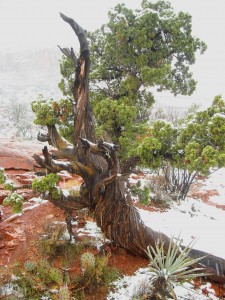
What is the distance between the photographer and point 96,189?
534cm

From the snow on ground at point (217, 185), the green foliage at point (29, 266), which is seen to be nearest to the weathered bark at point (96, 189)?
the green foliage at point (29, 266)

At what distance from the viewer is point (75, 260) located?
557 centimetres

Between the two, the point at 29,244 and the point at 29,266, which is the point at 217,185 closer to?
the point at 29,244

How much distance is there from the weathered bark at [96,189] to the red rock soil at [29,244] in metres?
0.24

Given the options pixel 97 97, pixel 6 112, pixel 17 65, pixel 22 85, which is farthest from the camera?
pixel 17 65

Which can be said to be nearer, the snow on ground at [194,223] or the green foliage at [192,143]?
the green foliage at [192,143]

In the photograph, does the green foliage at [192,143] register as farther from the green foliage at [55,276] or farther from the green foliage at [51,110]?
the green foliage at [55,276]

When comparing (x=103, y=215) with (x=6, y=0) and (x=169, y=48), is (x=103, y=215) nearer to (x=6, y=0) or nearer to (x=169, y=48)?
(x=169, y=48)

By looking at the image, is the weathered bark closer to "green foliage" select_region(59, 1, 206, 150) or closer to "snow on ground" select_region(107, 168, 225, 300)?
"snow on ground" select_region(107, 168, 225, 300)

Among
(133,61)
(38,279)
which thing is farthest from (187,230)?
(133,61)

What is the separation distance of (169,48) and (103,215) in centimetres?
492

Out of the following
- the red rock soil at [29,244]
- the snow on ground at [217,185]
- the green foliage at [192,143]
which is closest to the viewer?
the green foliage at [192,143]

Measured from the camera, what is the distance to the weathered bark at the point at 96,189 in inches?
205

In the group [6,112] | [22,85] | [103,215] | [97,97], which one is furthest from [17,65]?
[103,215]
